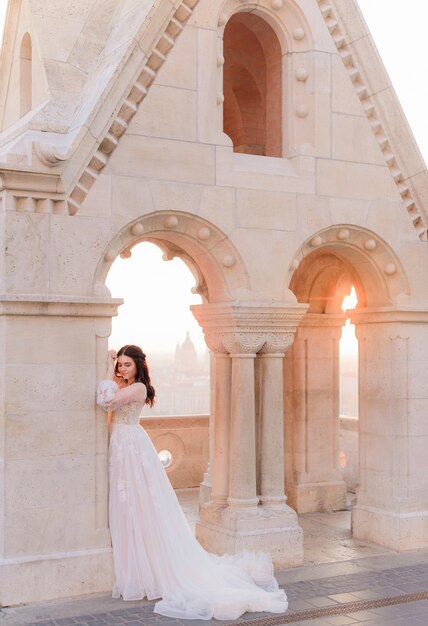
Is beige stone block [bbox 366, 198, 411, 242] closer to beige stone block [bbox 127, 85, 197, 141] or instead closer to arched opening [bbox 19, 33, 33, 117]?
beige stone block [bbox 127, 85, 197, 141]

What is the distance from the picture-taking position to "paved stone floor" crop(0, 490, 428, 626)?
657 centimetres

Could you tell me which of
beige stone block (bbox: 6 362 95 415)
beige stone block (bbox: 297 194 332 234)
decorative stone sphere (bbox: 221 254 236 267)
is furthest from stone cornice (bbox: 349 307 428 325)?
beige stone block (bbox: 6 362 95 415)

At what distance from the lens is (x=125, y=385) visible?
24.6 ft

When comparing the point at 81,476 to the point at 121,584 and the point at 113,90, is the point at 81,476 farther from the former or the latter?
the point at 113,90

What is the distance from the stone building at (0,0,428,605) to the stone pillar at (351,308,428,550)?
2 centimetres

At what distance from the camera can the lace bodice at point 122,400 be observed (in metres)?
7.06

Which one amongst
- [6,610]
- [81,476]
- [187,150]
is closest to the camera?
[6,610]

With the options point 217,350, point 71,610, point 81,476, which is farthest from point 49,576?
point 217,350

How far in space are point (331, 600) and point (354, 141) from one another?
4349mm

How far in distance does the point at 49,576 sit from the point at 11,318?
2.07 m

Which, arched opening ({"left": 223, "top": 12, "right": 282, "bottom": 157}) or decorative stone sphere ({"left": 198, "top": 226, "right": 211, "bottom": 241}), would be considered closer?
decorative stone sphere ({"left": 198, "top": 226, "right": 211, "bottom": 241})

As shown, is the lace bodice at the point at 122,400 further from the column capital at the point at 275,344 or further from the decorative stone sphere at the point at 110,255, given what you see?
the column capital at the point at 275,344

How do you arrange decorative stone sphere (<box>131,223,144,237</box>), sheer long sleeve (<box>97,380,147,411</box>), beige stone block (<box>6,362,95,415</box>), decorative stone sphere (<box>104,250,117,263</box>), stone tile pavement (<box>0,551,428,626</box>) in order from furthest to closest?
1. decorative stone sphere (<box>131,223,144,237</box>)
2. decorative stone sphere (<box>104,250,117,263</box>)
3. sheer long sleeve (<box>97,380,147,411</box>)
4. beige stone block (<box>6,362,95,415</box>)
5. stone tile pavement (<box>0,551,428,626</box>)

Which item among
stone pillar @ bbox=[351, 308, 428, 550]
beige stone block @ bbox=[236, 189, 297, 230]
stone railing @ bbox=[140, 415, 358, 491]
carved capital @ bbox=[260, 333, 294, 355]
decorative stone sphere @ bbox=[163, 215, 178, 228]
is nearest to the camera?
decorative stone sphere @ bbox=[163, 215, 178, 228]
